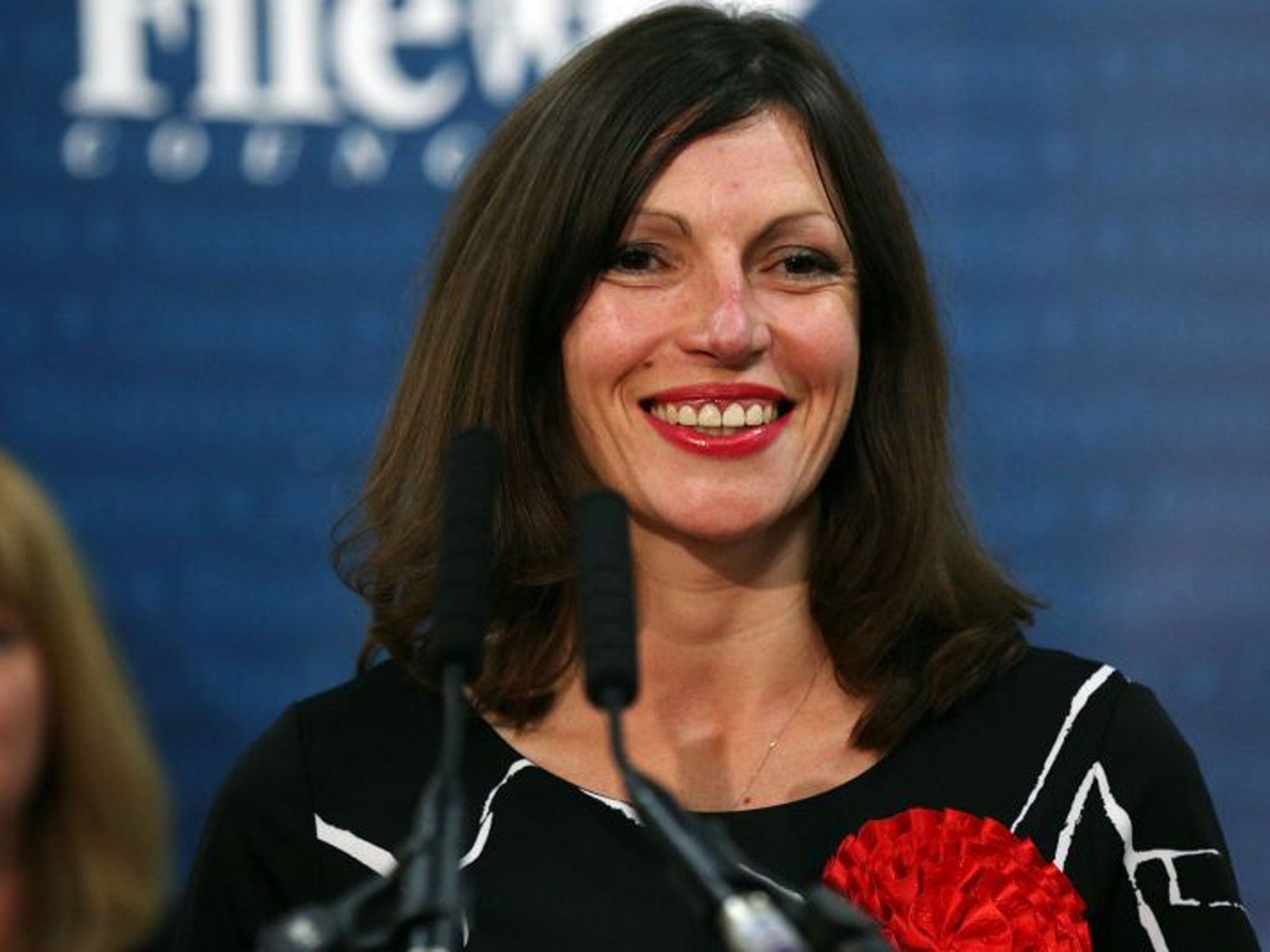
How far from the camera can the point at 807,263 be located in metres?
1.89

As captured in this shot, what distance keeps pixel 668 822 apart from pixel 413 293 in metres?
1.55

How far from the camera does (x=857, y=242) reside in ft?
6.32

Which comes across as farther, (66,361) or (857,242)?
(66,361)

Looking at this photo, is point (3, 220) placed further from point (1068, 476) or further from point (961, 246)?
point (1068, 476)

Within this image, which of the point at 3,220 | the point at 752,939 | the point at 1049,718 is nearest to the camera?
the point at 752,939

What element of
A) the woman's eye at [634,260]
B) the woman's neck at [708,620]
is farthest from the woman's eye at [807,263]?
the woman's neck at [708,620]

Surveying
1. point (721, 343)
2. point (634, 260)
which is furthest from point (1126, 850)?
point (634, 260)

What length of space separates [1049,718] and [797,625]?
0.24 metres

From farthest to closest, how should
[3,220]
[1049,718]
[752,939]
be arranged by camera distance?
[3,220]
[1049,718]
[752,939]

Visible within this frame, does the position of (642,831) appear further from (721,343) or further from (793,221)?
(793,221)

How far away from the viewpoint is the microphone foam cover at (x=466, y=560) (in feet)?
3.88

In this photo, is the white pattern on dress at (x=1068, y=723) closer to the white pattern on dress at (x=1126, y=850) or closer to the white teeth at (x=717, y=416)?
the white pattern on dress at (x=1126, y=850)

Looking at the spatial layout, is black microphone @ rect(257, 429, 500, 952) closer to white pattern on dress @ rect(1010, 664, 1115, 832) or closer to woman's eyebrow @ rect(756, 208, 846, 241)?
woman's eyebrow @ rect(756, 208, 846, 241)

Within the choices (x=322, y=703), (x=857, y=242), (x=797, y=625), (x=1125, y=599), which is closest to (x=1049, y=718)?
(x=797, y=625)
